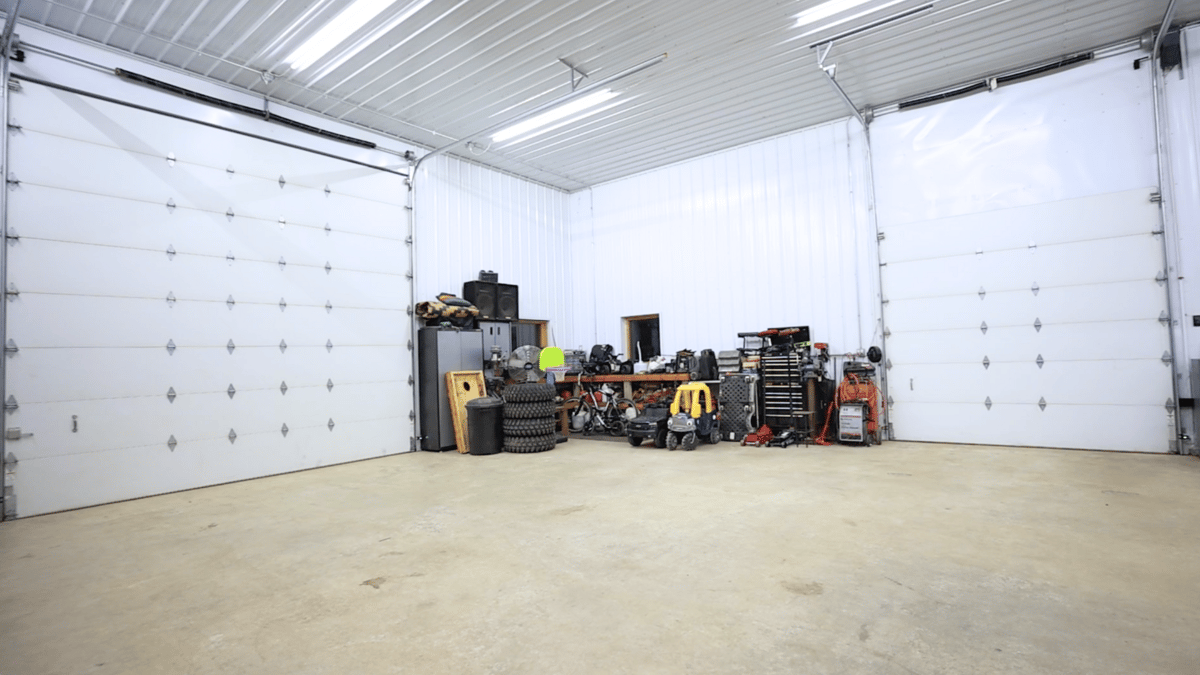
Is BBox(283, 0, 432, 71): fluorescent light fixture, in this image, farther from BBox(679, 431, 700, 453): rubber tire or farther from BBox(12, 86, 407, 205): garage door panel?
BBox(679, 431, 700, 453): rubber tire

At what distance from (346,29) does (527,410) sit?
4.93 m

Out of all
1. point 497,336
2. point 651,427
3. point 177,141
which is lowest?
point 651,427

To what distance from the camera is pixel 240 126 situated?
22.0ft

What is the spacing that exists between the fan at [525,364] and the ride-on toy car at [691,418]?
2.30 meters

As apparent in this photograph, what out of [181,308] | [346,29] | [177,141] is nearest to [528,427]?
[181,308]

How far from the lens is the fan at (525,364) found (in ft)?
28.1

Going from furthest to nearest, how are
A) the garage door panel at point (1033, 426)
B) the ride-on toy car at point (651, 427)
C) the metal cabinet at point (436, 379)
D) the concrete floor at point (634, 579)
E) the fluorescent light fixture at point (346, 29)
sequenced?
the metal cabinet at point (436, 379) → the ride-on toy car at point (651, 427) → the garage door panel at point (1033, 426) → the fluorescent light fixture at point (346, 29) → the concrete floor at point (634, 579)


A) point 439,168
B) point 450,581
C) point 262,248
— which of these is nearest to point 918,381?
point 450,581

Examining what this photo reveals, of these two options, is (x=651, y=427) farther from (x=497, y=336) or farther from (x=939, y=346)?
(x=939, y=346)

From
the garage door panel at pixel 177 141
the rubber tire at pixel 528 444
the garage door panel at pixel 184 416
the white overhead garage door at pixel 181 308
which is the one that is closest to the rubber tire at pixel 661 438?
the rubber tire at pixel 528 444

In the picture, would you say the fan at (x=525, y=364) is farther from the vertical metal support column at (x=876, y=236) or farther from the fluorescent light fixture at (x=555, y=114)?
the vertical metal support column at (x=876, y=236)

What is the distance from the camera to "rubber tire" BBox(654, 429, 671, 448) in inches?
302

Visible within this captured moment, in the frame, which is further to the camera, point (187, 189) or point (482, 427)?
point (482, 427)

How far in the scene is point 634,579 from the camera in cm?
292
